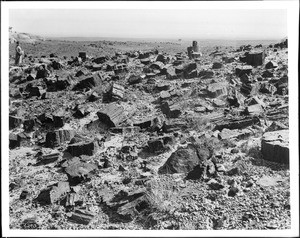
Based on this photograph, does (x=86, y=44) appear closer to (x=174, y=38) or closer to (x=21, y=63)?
(x=21, y=63)

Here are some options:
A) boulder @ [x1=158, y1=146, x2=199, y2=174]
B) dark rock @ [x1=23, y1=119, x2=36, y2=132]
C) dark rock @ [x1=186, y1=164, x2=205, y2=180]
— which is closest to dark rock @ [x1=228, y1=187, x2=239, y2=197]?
dark rock @ [x1=186, y1=164, x2=205, y2=180]

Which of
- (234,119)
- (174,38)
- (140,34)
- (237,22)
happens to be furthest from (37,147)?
(237,22)

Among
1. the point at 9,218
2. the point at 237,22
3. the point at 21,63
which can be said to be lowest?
the point at 9,218

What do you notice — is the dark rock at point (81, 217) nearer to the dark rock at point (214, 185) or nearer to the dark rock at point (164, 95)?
the dark rock at point (214, 185)

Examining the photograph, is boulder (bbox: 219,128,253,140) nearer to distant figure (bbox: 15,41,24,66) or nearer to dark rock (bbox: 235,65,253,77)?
dark rock (bbox: 235,65,253,77)

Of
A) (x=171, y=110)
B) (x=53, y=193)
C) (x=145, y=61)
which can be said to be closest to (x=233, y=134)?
(x=171, y=110)

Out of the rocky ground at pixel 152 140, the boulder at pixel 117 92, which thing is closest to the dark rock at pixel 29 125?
the rocky ground at pixel 152 140
